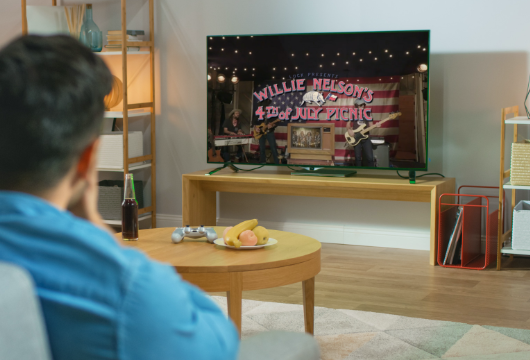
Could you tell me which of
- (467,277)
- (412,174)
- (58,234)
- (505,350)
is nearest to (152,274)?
(58,234)

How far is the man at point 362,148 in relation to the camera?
151 inches

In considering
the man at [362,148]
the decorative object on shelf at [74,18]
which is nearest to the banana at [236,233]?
the man at [362,148]

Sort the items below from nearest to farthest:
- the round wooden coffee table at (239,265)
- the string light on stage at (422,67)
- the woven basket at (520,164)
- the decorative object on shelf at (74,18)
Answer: the round wooden coffee table at (239,265) < the woven basket at (520,164) < the string light on stage at (422,67) < the decorative object on shelf at (74,18)

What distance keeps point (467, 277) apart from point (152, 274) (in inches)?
119

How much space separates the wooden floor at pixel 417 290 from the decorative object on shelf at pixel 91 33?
2.25 meters

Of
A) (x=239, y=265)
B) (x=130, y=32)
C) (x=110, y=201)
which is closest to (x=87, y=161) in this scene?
(x=239, y=265)

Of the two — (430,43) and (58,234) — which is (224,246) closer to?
(58,234)

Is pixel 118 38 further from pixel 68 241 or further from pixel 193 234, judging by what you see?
pixel 68 241

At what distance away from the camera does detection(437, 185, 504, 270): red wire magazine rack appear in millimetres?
3529

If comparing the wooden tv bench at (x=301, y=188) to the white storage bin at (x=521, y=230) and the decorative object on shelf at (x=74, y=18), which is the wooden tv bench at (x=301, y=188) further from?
the decorative object on shelf at (x=74, y=18)

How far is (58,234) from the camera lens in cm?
58

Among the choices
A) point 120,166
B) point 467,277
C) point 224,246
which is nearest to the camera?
point 224,246

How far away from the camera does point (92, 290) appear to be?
57cm

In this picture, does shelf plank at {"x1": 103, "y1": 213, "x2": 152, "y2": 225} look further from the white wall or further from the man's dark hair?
the man's dark hair
